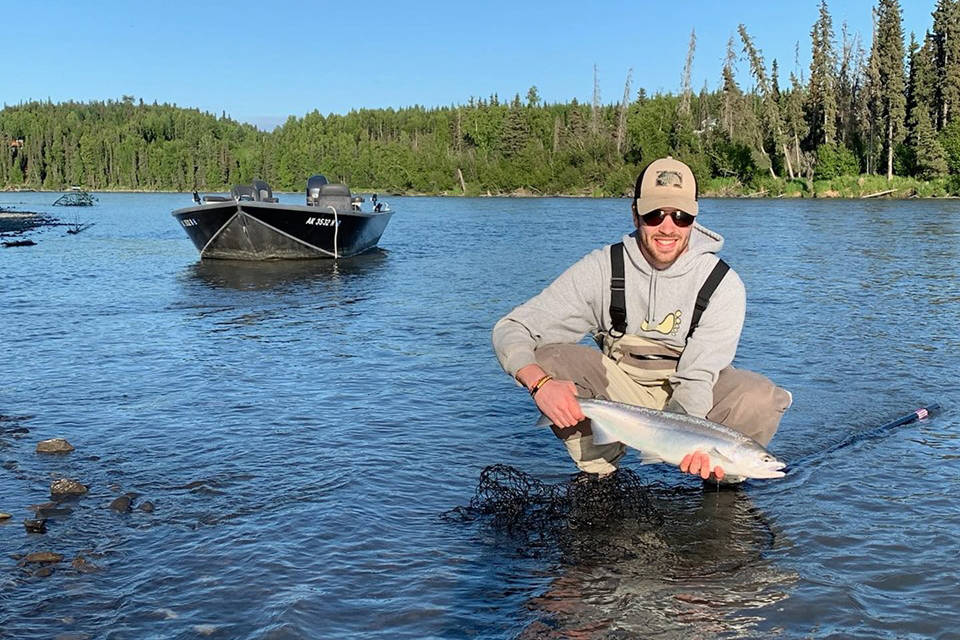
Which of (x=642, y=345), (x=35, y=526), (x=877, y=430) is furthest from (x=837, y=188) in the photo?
(x=35, y=526)

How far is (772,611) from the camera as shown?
14.2 feet

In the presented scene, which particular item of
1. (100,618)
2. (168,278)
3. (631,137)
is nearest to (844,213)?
(168,278)

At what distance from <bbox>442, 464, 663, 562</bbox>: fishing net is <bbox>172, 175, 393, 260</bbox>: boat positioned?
63.6 feet

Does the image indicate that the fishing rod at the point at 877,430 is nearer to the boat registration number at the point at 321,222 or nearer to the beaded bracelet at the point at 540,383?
the beaded bracelet at the point at 540,383

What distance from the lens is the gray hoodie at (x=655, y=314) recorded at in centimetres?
507

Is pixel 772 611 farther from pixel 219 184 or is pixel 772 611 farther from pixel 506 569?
pixel 219 184

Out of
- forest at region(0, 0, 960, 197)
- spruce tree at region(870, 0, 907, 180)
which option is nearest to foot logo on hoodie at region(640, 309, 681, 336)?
forest at region(0, 0, 960, 197)

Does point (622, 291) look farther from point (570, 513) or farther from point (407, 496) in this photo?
point (407, 496)

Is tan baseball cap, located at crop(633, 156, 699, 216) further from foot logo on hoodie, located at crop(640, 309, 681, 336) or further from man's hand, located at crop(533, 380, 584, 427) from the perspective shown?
man's hand, located at crop(533, 380, 584, 427)

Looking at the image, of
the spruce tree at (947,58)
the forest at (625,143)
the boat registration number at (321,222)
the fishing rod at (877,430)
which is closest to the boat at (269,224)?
the boat registration number at (321,222)

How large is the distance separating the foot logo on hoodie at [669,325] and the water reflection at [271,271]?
1545 centimetres

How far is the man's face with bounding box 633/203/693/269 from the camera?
507 centimetres

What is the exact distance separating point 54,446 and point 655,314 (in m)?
4.59

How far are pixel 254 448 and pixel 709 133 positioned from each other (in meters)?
110
